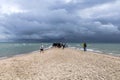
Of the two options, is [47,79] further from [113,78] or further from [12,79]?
[113,78]

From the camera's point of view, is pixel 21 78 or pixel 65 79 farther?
pixel 21 78

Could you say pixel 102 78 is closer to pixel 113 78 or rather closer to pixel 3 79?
pixel 113 78

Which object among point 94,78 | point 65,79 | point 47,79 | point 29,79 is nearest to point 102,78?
point 94,78

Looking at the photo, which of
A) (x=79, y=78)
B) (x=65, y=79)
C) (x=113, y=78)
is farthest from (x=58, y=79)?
(x=113, y=78)

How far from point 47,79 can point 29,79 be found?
1.26m

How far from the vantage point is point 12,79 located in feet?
49.9

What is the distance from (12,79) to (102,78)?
19.6 ft

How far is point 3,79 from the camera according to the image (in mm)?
15305

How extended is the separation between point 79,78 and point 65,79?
0.91 metres

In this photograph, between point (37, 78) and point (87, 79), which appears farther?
point (37, 78)

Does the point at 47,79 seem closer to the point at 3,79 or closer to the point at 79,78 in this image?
the point at 79,78

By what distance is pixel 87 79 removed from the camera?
566 inches

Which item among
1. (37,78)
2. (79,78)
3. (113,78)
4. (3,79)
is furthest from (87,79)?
(3,79)

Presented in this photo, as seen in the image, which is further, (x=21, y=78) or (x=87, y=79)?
(x=21, y=78)
